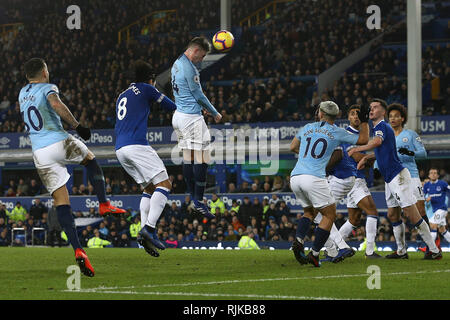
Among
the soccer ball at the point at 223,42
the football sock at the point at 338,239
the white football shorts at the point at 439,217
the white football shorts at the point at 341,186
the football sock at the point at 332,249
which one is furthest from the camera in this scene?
the white football shorts at the point at 439,217

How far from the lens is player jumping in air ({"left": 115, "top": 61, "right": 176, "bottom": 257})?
11.6m

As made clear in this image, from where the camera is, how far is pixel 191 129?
41.6 feet

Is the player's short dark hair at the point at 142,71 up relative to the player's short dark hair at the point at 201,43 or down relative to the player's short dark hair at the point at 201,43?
down

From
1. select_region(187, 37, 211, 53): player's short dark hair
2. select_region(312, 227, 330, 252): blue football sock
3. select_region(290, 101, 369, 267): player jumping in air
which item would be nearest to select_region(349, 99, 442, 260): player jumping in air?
select_region(290, 101, 369, 267): player jumping in air

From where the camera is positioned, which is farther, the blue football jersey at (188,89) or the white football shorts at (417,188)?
the white football shorts at (417,188)

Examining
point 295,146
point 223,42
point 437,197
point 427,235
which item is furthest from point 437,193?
point 295,146

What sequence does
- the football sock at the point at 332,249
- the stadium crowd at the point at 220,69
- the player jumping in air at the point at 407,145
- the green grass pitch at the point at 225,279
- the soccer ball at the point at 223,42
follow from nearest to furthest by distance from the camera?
1. the green grass pitch at the point at 225,279
2. the football sock at the point at 332,249
3. the player jumping in air at the point at 407,145
4. the soccer ball at the point at 223,42
5. the stadium crowd at the point at 220,69

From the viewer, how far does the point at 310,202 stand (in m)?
11.3

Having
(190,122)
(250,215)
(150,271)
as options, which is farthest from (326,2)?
(150,271)

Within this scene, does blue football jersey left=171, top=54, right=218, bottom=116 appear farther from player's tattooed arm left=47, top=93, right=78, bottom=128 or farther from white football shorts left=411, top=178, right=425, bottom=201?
white football shorts left=411, top=178, right=425, bottom=201

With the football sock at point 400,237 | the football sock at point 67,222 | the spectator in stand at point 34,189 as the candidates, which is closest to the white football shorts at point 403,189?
the football sock at point 400,237

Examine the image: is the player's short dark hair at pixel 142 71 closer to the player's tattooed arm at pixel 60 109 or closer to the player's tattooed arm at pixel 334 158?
the player's tattooed arm at pixel 60 109

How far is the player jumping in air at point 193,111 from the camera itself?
1253 centimetres

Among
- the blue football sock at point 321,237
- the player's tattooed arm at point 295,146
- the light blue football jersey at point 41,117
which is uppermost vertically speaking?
the light blue football jersey at point 41,117
